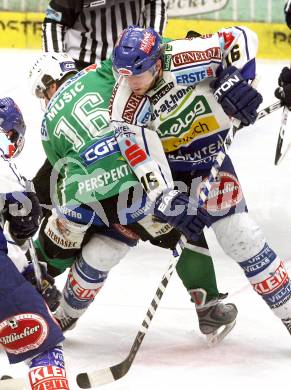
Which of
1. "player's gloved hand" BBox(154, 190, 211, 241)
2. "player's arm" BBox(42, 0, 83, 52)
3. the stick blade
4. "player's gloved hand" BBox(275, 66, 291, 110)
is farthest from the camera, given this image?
"player's arm" BBox(42, 0, 83, 52)

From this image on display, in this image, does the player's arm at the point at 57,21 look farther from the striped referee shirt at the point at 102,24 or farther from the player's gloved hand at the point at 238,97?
the player's gloved hand at the point at 238,97

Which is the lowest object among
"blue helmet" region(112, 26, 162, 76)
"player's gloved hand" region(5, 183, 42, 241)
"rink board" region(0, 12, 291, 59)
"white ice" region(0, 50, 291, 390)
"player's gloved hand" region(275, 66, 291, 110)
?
"rink board" region(0, 12, 291, 59)

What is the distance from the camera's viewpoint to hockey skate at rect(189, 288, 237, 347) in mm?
4203

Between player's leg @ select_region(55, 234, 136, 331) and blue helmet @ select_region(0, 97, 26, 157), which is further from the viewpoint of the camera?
blue helmet @ select_region(0, 97, 26, 157)

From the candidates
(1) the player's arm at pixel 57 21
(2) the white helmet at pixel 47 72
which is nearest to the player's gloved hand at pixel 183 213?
(2) the white helmet at pixel 47 72

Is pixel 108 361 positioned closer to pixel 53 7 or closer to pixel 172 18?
pixel 53 7

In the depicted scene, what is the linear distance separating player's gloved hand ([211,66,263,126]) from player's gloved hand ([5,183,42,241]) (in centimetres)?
71

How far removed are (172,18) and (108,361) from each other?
13.9ft

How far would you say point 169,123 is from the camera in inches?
155

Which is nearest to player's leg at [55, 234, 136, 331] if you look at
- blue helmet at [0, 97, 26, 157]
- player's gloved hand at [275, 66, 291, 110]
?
blue helmet at [0, 97, 26, 157]

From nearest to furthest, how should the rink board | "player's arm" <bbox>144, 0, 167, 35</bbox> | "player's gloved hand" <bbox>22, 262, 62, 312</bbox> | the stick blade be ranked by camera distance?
"player's gloved hand" <bbox>22, 262, 62, 312</bbox> < the stick blade < "player's arm" <bbox>144, 0, 167, 35</bbox> < the rink board

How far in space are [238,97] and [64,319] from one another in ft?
3.39

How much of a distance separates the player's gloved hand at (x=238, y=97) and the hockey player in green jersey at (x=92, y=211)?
270mm

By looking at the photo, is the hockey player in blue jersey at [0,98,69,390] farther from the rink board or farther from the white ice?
the rink board
